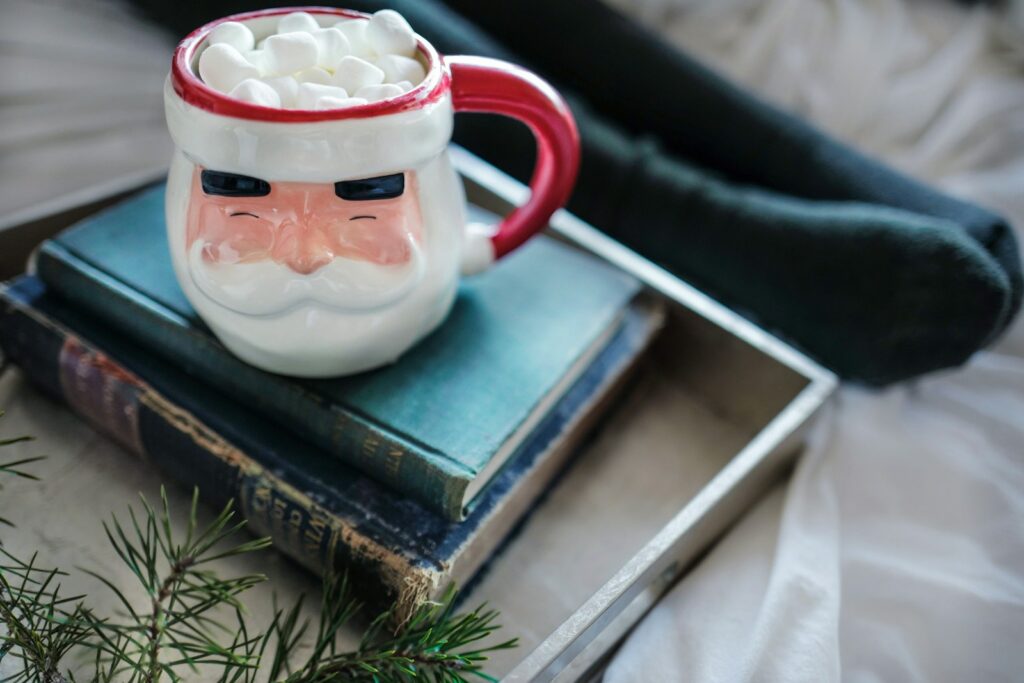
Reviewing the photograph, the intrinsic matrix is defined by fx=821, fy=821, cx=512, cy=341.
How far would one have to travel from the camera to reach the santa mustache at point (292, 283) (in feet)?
1.01

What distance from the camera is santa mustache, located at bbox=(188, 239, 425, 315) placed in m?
0.31

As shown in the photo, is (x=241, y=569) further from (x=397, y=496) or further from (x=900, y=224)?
(x=900, y=224)

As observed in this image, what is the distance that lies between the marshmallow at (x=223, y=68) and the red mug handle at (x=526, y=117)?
81 millimetres

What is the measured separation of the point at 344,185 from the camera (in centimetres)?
30

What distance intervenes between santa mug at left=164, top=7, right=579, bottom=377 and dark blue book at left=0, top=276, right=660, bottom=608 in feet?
0.13

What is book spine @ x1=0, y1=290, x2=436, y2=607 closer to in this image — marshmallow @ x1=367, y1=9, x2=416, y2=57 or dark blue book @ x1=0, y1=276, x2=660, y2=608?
dark blue book @ x1=0, y1=276, x2=660, y2=608

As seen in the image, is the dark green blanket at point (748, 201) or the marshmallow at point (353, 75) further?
the dark green blanket at point (748, 201)

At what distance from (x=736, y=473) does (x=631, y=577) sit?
8 cm

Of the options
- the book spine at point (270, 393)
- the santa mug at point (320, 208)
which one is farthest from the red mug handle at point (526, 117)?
the book spine at point (270, 393)

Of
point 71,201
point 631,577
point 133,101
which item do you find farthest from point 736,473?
point 133,101

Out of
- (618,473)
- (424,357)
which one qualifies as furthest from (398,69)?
(618,473)

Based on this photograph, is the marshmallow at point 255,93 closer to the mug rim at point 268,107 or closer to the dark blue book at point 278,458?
the mug rim at point 268,107

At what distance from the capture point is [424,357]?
0.39m

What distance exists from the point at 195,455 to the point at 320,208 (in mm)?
135
